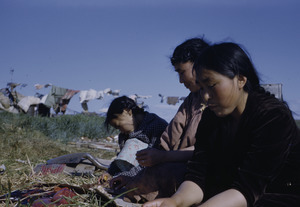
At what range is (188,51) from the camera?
2600mm

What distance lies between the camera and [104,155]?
7.59 m

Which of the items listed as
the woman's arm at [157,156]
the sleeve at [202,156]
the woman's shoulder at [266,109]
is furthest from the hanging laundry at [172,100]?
the woman's shoulder at [266,109]

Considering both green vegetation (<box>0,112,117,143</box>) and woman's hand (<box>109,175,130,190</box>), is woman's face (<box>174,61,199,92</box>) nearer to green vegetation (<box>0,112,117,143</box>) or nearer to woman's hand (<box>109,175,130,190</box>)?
woman's hand (<box>109,175,130,190</box>)

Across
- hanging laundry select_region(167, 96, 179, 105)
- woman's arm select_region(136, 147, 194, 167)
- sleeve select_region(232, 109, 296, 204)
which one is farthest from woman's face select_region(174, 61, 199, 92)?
hanging laundry select_region(167, 96, 179, 105)

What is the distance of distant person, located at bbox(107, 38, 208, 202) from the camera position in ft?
7.09

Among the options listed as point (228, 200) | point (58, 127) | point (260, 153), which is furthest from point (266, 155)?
point (58, 127)

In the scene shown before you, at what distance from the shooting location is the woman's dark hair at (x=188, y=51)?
259 centimetres

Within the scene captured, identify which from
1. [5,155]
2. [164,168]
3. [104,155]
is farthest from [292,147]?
[104,155]

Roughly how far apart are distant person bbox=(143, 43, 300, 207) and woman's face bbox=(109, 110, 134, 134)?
71.1 inches

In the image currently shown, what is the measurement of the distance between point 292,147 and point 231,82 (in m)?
0.45

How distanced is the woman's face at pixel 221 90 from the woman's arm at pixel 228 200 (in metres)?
0.42

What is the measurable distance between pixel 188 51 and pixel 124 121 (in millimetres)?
1322

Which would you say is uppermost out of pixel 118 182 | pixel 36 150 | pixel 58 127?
pixel 118 182

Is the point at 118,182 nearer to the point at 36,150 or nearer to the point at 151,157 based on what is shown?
the point at 151,157
